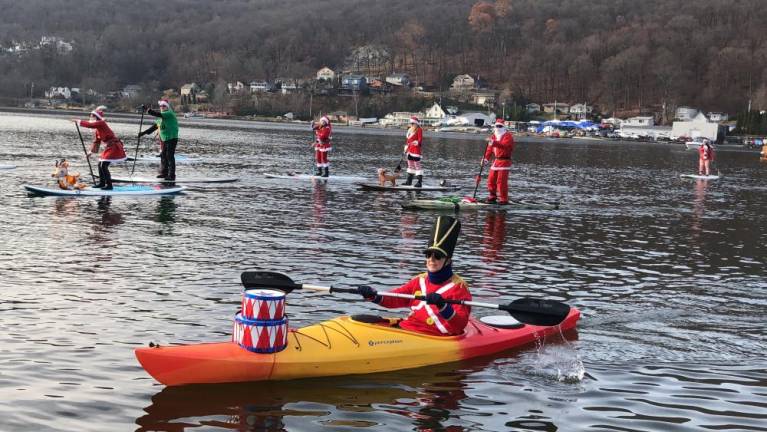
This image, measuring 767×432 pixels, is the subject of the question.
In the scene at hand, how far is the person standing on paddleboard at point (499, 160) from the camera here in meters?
28.5

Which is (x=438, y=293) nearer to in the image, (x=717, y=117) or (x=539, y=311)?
(x=539, y=311)

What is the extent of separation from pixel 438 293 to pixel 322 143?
2674 cm

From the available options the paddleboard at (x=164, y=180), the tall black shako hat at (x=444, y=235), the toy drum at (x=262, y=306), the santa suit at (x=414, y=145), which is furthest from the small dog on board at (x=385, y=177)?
the toy drum at (x=262, y=306)

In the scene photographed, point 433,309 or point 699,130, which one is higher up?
point 699,130

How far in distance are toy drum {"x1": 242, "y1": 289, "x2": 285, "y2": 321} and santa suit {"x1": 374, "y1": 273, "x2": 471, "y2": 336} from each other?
182 centimetres

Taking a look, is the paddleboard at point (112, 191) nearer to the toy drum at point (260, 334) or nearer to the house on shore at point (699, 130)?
the toy drum at point (260, 334)

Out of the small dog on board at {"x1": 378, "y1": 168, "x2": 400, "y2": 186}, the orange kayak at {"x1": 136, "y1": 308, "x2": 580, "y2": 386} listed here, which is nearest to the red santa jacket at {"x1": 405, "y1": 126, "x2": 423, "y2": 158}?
the small dog on board at {"x1": 378, "y1": 168, "x2": 400, "y2": 186}

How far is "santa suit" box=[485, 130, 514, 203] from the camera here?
1120 inches

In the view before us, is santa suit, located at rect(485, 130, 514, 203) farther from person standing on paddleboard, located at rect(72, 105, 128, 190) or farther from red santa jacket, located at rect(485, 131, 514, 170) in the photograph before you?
person standing on paddleboard, located at rect(72, 105, 128, 190)

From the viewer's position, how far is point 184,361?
963cm

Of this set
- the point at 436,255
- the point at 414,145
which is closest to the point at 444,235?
the point at 436,255

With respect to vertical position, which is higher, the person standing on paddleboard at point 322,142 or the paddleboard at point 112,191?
the person standing on paddleboard at point 322,142

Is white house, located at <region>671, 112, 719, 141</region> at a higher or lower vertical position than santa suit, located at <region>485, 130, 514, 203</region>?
higher

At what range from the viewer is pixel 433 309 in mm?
11391
